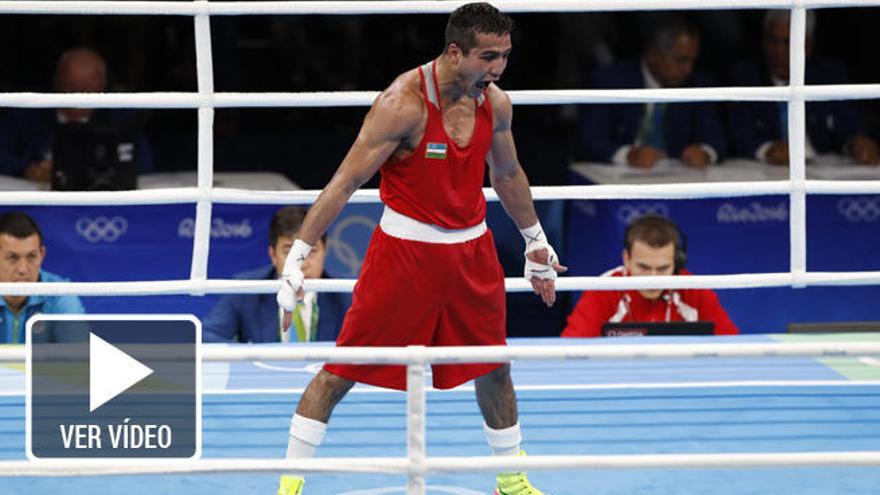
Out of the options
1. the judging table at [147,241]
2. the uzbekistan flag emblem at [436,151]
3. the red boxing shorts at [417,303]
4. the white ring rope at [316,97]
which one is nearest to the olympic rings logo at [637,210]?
the judging table at [147,241]

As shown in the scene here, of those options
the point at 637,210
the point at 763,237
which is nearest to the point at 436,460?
the point at 637,210

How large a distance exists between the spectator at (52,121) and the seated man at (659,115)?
1.99m

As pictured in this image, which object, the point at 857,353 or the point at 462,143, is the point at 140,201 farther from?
the point at 857,353

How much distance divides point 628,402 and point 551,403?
0.22 meters

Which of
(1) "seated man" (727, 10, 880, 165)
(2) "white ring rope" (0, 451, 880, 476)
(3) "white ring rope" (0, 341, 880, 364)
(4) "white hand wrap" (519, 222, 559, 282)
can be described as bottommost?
(2) "white ring rope" (0, 451, 880, 476)

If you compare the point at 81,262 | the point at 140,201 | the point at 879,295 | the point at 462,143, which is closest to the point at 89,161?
the point at 81,262

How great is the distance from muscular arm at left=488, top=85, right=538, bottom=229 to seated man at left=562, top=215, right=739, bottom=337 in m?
1.38

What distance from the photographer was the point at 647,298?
5.38 metres

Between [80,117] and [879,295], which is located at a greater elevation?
[80,117]

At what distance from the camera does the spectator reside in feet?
21.5

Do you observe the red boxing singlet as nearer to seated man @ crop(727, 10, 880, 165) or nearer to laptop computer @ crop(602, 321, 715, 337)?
laptop computer @ crop(602, 321, 715, 337)

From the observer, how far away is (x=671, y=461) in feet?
9.91

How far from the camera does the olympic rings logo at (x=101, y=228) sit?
6.22 m
